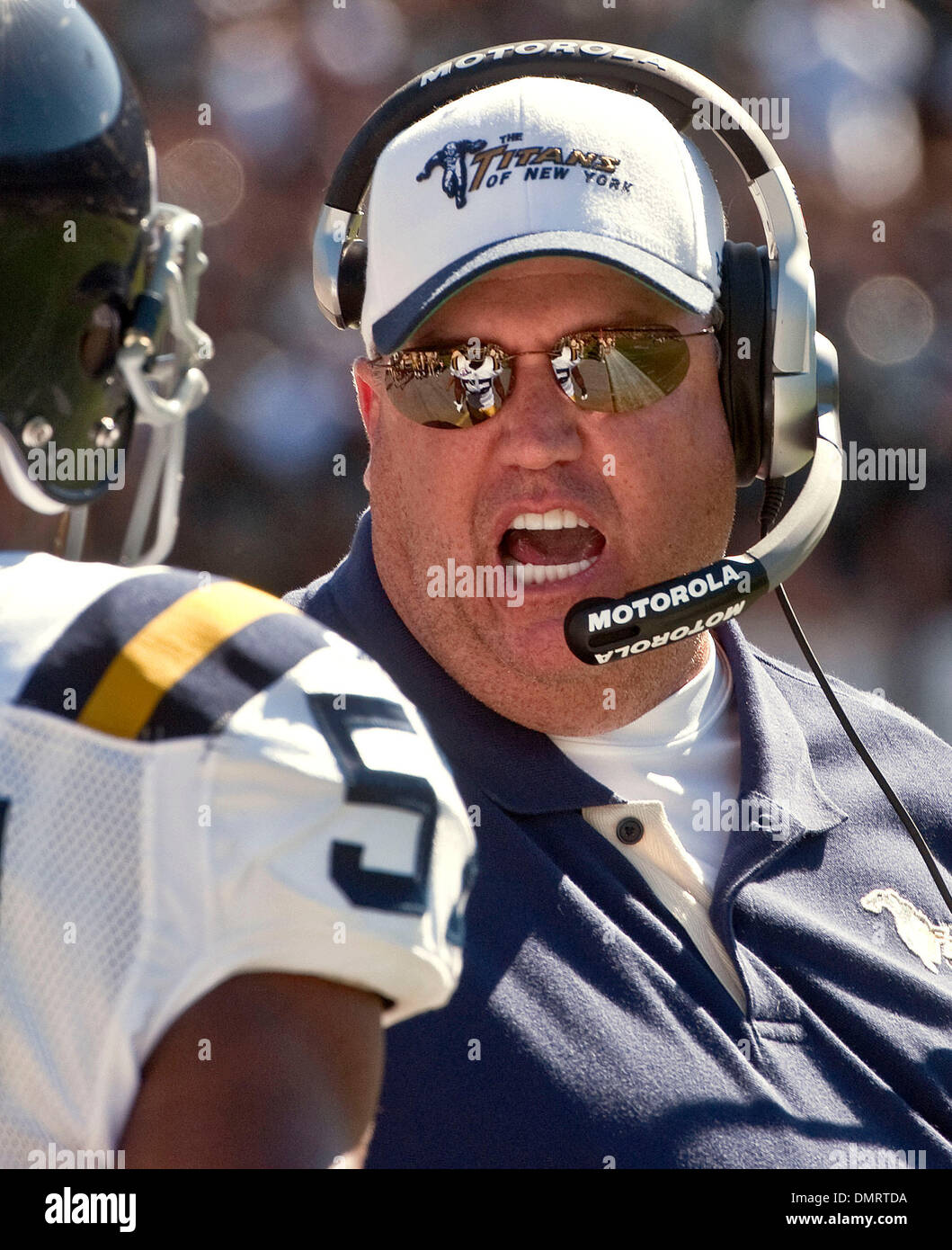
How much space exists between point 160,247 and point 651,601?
1.84 ft

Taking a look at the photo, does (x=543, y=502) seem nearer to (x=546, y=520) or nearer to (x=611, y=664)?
(x=546, y=520)

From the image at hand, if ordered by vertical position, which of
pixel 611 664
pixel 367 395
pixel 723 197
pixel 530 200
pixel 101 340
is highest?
pixel 723 197

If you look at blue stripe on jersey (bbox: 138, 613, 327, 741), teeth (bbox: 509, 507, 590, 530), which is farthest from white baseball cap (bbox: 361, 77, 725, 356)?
blue stripe on jersey (bbox: 138, 613, 327, 741)

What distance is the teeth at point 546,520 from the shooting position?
1.63m

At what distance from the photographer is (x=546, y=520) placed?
1.64 m

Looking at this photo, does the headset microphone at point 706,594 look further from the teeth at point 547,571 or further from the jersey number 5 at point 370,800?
the jersey number 5 at point 370,800

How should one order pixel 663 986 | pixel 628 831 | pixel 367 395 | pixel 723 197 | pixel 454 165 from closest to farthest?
1. pixel 663 986
2. pixel 628 831
3. pixel 454 165
4. pixel 367 395
5. pixel 723 197

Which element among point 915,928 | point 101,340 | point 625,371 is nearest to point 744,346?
point 625,371

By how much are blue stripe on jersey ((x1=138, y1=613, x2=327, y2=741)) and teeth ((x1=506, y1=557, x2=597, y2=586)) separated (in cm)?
86

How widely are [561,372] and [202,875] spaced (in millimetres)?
1004

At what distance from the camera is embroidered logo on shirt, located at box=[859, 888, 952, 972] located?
1.55 meters

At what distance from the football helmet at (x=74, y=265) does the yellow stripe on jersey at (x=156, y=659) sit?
0.71ft

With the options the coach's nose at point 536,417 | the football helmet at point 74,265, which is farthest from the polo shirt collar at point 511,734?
the football helmet at point 74,265

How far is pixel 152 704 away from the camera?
2.37ft
